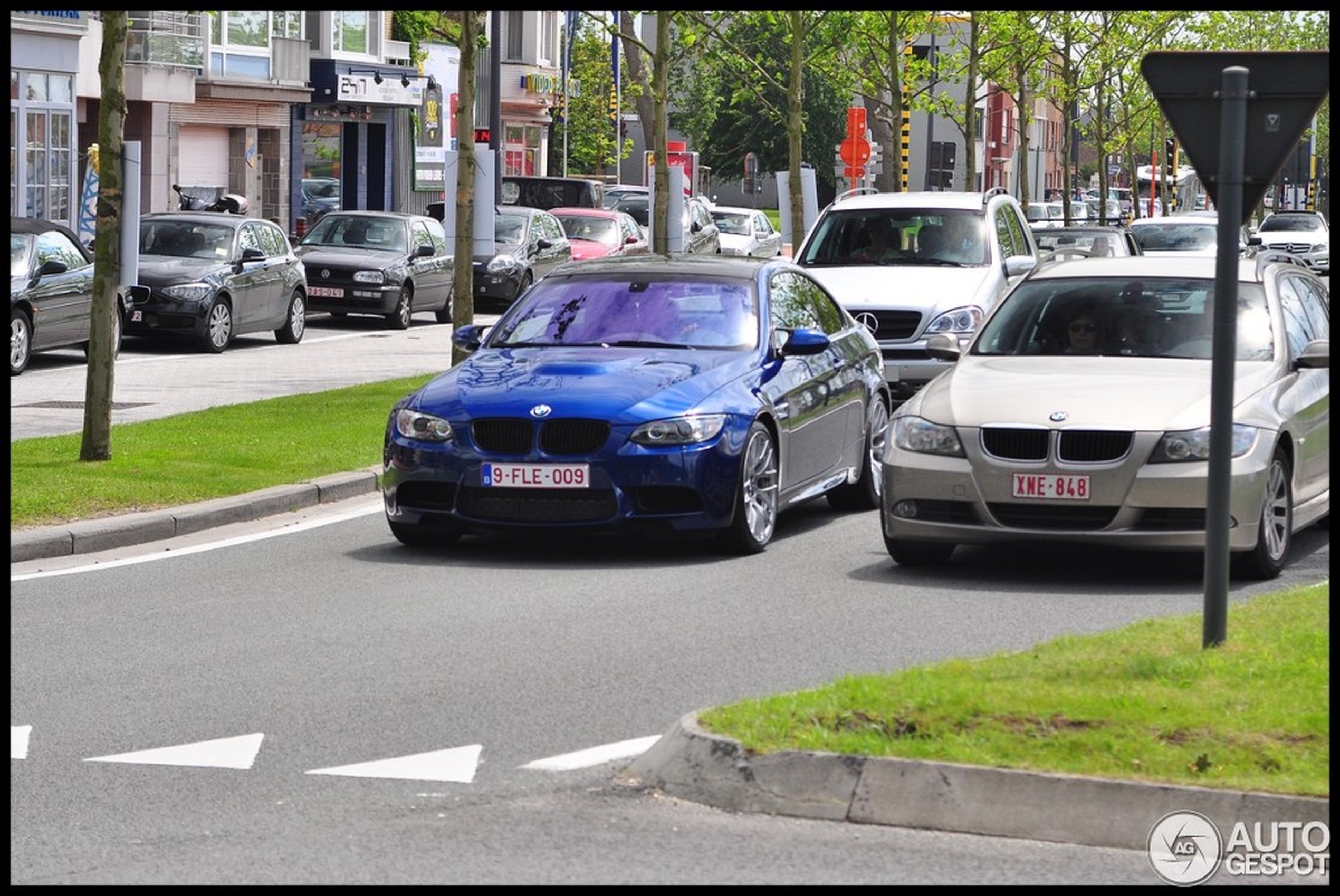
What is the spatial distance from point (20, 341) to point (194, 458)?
28.0ft

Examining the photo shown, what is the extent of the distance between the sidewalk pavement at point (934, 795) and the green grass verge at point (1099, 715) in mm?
71

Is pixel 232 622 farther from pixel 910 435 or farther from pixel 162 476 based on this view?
pixel 162 476

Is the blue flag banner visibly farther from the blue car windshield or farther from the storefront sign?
the storefront sign

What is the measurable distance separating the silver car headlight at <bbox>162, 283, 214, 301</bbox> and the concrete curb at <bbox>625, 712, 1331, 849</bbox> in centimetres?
2089

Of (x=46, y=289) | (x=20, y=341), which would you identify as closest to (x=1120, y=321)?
(x=20, y=341)

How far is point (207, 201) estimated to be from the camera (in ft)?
143

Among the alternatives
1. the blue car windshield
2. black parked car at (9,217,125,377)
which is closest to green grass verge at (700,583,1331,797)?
the blue car windshield

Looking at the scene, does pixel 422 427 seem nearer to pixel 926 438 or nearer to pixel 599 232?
pixel 926 438

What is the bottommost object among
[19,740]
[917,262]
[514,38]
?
[19,740]

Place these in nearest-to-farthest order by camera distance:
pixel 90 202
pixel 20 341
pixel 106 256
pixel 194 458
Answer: pixel 106 256, pixel 194 458, pixel 20 341, pixel 90 202

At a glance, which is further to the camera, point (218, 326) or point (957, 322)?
point (218, 326)

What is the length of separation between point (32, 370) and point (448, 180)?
4.85m

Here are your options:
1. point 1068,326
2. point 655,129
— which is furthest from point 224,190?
point 1068,326

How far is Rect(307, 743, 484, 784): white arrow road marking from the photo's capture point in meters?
6.97
